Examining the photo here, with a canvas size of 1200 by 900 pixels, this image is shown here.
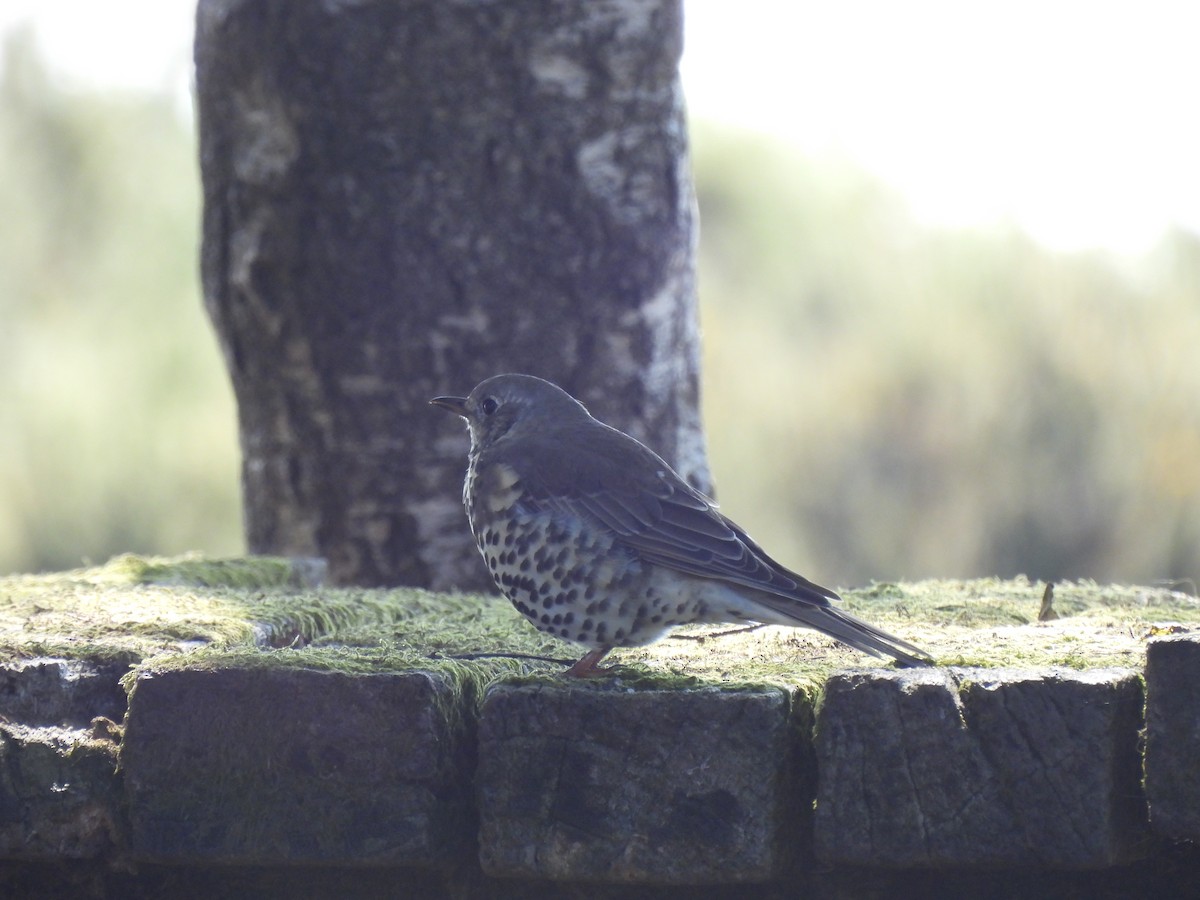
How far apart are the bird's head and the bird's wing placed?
271 millimetres

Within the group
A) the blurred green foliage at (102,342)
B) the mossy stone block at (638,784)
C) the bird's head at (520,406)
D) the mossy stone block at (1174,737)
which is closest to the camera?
the mossy stone block at (1174,737)

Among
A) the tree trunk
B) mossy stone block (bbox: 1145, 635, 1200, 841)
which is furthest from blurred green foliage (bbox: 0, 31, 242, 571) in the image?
mossy stone block (bbox: 1145, 635, 1200, 841)

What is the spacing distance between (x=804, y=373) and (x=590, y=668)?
9.47 m

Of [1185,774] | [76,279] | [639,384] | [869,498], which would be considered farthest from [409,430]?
[76,279]

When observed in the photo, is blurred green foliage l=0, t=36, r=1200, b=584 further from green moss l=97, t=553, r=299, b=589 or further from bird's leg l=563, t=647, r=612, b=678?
bird's leg l=563, t=647, r=612, b=678

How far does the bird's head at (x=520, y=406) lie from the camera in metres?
3.73

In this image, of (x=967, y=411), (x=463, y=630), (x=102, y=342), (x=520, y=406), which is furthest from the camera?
(x=102, y=342)

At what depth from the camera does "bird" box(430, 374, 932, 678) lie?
9.68ft

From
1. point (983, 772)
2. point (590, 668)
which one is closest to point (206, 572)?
point (590, 668)

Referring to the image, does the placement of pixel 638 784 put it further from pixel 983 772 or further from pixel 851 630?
pixel 851 630

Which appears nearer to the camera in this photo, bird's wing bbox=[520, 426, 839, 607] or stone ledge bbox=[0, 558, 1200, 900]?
stone ledge bbox=[0, 558, 1200, 900]

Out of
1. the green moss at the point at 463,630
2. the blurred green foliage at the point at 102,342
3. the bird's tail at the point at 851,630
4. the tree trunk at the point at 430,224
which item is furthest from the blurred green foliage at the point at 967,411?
the bird's tail at the point at 851,630

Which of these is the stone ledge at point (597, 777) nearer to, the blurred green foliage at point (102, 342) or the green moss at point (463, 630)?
the green moss at point (463, 630)

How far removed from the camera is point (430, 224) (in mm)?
4570
